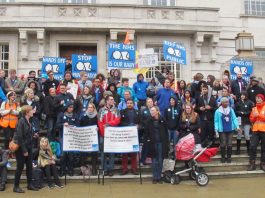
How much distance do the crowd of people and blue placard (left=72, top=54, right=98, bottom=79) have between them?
1887 millimetres

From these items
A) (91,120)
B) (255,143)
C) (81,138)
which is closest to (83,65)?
(91,120)

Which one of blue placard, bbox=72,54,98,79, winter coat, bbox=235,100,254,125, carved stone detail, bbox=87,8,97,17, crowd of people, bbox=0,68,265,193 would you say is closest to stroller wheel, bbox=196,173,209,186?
crowd of people, bbox=0,68,265,193

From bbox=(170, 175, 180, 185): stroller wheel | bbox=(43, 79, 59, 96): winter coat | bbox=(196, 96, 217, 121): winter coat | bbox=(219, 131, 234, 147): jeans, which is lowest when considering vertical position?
bbox=(170, 175, 180, 185): stroller wheel

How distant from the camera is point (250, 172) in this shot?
12.0 m

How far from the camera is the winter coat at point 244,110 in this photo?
42.8 feet

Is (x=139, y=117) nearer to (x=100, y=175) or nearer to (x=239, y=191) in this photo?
(x=100, y=175)

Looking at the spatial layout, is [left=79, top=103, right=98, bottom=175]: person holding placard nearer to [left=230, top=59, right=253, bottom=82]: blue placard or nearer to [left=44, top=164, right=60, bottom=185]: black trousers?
[left=44, top=164, right=60, bottom=185]: black trousers

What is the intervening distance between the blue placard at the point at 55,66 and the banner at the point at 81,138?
486cm

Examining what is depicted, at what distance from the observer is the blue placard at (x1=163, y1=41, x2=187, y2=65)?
1434 cm

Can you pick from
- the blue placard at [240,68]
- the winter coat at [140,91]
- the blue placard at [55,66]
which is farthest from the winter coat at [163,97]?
the blue placard at [55,66]

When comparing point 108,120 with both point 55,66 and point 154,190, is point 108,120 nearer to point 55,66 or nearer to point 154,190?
point 154,190

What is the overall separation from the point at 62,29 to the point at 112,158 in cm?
1165

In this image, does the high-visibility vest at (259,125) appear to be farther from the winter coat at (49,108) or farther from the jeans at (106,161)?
the winter coat at (49,108)

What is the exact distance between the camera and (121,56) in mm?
15055
